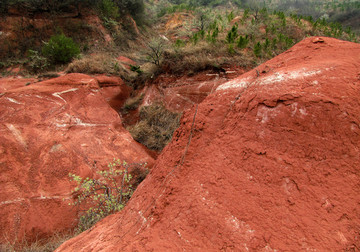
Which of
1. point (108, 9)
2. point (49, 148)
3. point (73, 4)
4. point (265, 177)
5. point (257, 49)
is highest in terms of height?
point (73, 4)

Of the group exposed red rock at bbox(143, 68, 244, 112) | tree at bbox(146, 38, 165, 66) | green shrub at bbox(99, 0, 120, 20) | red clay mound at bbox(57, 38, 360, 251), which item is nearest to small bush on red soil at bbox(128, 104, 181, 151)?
exposed red rock at bbox(143, 68, 244, 112)

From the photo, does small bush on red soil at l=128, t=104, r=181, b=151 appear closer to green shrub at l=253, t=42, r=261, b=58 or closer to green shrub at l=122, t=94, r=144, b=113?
green shrub at l=122, t=94, r=144, b=113

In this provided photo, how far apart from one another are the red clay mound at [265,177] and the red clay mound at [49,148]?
2.00 metres

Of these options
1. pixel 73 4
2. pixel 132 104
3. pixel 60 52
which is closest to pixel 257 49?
pixel 132 104

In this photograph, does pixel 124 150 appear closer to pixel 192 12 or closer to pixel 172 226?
pixel 172 226

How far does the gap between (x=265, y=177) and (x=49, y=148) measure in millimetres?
4153

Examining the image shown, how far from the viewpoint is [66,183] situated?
385 centimetres

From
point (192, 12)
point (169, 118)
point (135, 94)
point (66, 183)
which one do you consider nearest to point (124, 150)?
point (66, 183)

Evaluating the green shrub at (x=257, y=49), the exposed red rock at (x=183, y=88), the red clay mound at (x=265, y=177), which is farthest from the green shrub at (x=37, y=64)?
the red clay mound at (x=265, y=177)

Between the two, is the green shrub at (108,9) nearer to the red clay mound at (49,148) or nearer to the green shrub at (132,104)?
the green shrub at (132,104)

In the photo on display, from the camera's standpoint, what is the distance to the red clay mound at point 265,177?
1.24m

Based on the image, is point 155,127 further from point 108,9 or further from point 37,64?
point 108,9

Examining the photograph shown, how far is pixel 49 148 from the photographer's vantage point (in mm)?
4059

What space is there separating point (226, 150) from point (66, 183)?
11.4 feet
